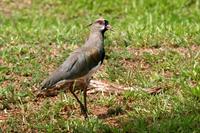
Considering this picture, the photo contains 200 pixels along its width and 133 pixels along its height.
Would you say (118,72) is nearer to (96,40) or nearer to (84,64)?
(96,40)

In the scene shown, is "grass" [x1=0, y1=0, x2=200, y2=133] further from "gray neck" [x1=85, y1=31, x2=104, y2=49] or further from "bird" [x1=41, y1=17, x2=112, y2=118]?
"gray neck" [x1=85, y1=31, x2=104, y2=49]

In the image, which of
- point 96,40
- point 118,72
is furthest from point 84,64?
point 118,72

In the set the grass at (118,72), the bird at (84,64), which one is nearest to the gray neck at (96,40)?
the bird at (84,64)

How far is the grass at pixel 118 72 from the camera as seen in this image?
603 cm

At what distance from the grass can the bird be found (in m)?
0.36

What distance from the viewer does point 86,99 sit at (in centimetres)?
672

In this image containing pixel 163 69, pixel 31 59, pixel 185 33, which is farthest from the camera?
pixel 185 33

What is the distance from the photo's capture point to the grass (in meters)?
6.03

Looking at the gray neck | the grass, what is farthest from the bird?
the grass

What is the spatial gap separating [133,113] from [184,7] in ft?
19.9

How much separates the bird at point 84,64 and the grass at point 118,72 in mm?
364

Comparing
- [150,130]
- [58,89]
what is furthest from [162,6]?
[150,130]

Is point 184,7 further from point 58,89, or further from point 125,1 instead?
point 58,89

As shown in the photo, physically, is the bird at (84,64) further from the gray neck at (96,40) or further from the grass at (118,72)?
the grass at (118,72)
